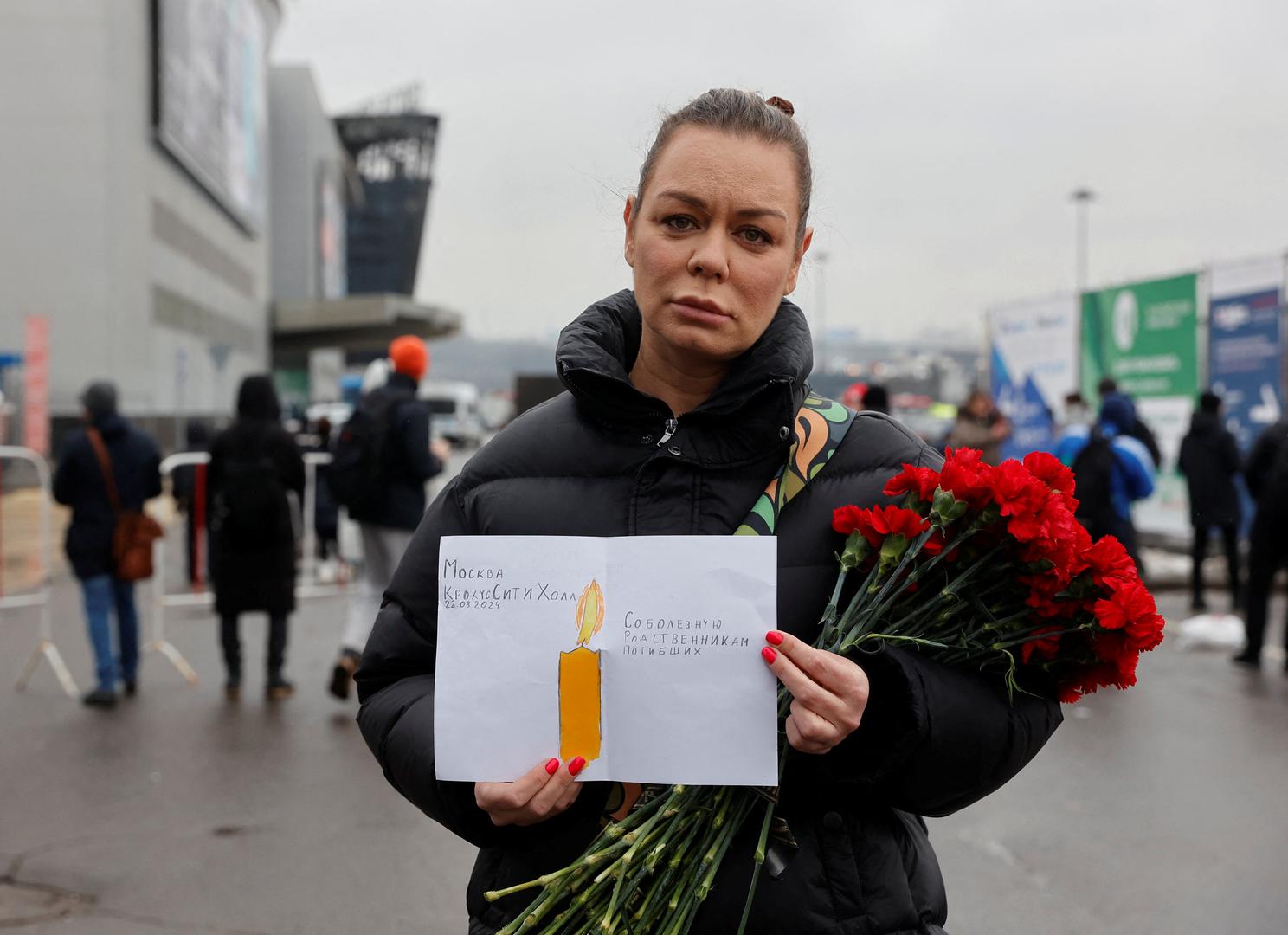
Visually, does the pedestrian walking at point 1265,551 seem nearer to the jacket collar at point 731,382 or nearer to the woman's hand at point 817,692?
the jacket collar at point 731,382

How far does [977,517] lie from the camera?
175cm

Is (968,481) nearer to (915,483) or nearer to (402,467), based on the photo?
(915,483)

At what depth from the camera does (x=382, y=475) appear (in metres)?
7.68

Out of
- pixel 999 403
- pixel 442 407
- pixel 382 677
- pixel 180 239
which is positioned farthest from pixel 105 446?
pixel 442 407

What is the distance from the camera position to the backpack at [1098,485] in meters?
9.20

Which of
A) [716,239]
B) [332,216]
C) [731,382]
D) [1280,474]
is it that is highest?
[332,216]

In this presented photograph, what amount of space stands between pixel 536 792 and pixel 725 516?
0.46 meters

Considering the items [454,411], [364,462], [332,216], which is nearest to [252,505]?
[364,462]

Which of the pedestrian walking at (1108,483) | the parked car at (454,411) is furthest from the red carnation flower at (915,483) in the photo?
the parked car at (454,411)

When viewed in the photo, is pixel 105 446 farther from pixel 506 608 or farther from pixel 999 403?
pixel 999 403

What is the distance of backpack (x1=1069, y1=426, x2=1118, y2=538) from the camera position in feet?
30.2

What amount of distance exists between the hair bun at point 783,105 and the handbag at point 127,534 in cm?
692

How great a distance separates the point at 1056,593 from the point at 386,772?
1.01m

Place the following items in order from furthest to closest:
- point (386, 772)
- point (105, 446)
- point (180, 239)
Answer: point (180, 239) < point (105, 446) < point (386, 772)
